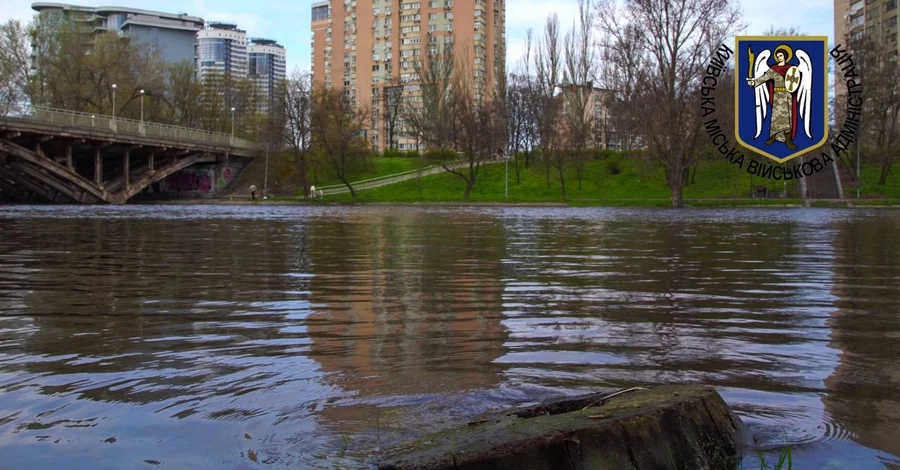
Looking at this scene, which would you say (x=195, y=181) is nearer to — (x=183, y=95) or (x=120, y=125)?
(x=183, y=95)

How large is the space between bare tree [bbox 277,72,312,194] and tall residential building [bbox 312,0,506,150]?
4289 centimetres

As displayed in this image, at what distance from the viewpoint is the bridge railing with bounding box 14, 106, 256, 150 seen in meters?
49.0

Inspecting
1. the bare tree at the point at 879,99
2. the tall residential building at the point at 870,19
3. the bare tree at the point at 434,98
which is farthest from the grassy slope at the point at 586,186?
the tall residential building at the point at 870,19

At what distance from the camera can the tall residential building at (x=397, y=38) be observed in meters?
120

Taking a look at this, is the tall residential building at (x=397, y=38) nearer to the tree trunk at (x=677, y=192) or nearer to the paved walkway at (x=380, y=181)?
the paved walkway at (x=380, y=181)

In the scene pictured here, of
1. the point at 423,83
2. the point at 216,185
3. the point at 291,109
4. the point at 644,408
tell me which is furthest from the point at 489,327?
the point at 423,83

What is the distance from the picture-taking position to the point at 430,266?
13047 mm

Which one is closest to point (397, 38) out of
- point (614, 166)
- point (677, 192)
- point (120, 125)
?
point (614, 166)

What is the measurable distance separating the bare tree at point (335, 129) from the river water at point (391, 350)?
5489 centimetres

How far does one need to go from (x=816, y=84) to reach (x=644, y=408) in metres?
31.5

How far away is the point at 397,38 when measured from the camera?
12469cm

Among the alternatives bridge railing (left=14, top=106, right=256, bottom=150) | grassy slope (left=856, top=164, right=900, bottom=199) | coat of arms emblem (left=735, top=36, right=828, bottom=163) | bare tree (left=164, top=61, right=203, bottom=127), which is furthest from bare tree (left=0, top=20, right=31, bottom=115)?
grassy slope (left=856, top=164, right=900, bottom=199)

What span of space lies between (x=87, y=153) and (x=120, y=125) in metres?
6.58

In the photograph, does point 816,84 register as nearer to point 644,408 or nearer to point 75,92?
point 644,408
